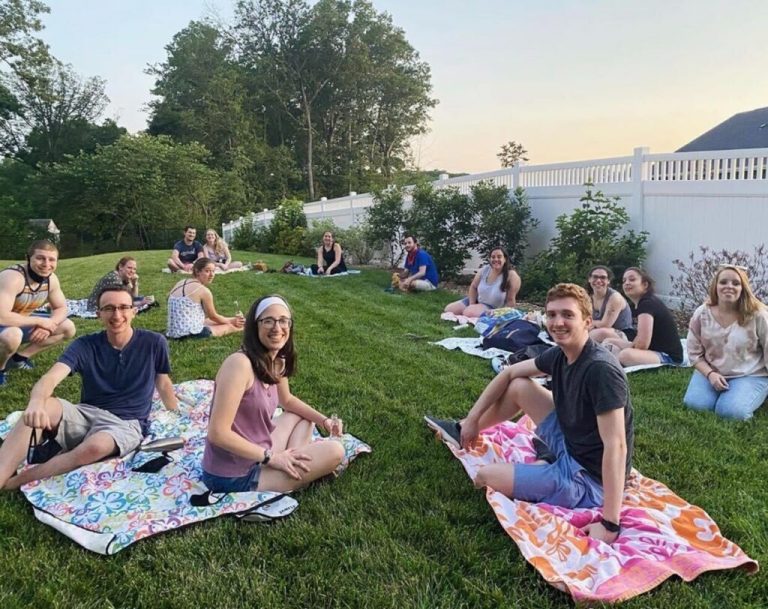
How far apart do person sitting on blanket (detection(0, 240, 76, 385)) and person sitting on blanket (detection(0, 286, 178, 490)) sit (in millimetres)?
1860

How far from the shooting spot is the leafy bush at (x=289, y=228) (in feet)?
57.7

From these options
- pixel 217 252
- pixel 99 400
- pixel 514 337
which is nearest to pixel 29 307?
pixel 99 400

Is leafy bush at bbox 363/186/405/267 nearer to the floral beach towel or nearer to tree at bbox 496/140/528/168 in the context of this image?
the floral beach towel

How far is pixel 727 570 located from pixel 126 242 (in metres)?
32.2

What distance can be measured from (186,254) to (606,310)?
900 centimetres

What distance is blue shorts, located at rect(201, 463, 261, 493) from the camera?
111 inches

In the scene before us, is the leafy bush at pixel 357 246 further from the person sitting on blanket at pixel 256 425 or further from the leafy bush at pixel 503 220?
the person sitting on blanket at pixel 256 425

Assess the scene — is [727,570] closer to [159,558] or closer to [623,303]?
[159,558]

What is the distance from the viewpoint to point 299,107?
3891 centimetres

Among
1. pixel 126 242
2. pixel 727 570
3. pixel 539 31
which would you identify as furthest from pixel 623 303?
pixel 126 242

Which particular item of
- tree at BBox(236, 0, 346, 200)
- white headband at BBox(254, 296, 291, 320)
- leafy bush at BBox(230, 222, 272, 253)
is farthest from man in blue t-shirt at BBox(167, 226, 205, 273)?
tree at BBox(236, 0, 346, 200)

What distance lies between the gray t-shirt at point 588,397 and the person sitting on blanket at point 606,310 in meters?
2.84

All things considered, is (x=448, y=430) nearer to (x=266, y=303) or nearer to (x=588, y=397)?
(x=588, y=397)

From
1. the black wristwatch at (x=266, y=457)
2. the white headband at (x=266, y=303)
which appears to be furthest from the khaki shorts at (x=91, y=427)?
the white headband at (x=266, y=303)
